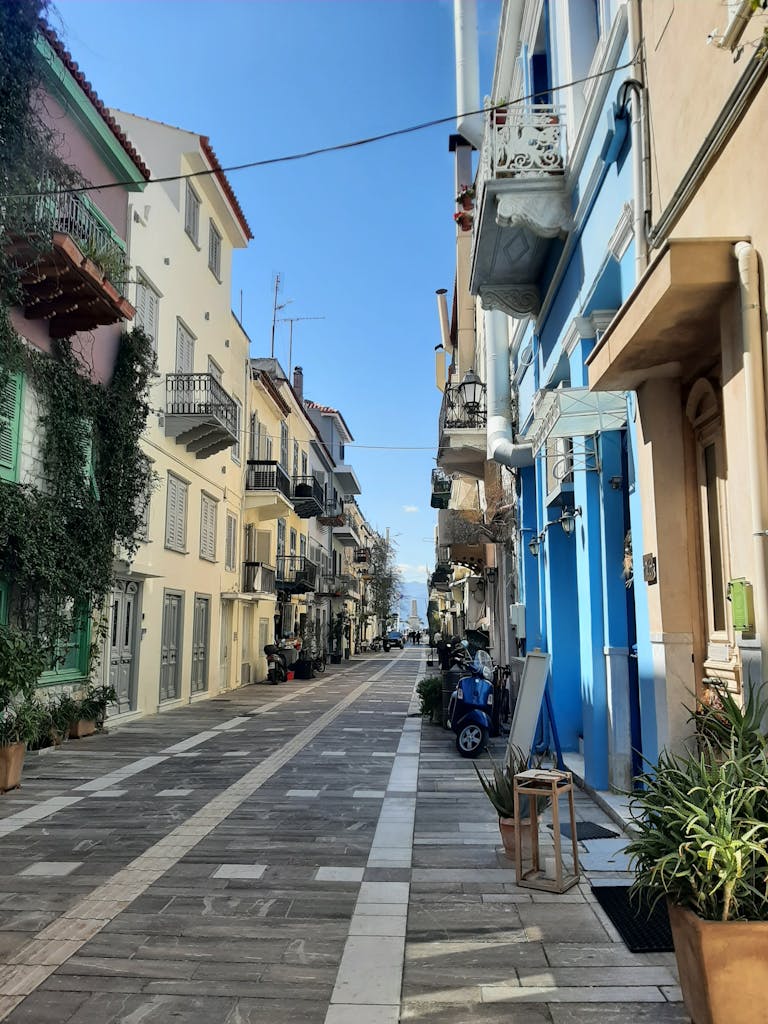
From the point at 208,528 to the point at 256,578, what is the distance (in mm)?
4401

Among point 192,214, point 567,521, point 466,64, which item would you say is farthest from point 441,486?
point 567,521

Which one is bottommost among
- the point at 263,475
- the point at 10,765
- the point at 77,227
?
the point at 10,765

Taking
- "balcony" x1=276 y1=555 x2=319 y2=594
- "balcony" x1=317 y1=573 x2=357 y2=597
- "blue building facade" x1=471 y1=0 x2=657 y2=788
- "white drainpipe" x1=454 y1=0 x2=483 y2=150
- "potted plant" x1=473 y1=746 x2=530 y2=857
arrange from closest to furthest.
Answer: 1. "potted plant" x1=473 y1=746 x2=530 y2=857
2. "blue building facade" x1=471 y1=0 x2=657 y2=788
3. "white drainpipe" x1=454 y1=0 x2=483 y2=150
4. "balcony" x1=276 y1=555 x2=319 y2=594
5. "balcony" x1=317 y1=573 x2=357 y2=597

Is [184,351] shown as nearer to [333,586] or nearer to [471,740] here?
[471,740]

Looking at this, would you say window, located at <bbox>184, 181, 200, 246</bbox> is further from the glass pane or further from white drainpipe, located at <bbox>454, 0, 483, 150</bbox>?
the glass pane

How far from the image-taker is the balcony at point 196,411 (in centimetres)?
1591

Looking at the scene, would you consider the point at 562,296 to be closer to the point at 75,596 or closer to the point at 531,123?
the point at 531,123

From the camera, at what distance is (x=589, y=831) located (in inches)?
240

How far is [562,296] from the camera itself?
8898mm

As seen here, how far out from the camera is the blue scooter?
9.84 m

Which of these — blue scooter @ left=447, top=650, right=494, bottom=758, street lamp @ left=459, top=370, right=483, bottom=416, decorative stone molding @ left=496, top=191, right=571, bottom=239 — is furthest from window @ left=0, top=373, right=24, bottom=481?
street lamp @ left=459, top=370, right=483, bottom=416

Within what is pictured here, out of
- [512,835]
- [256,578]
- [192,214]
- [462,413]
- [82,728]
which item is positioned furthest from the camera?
[256,578]

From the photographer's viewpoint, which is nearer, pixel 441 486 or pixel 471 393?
pixel 471 393

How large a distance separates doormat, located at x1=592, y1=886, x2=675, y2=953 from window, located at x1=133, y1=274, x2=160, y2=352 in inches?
470
